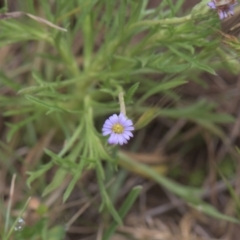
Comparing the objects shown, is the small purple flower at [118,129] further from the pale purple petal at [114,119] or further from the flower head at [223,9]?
the flower head at [223,9]

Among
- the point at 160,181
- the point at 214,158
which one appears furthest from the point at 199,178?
the point at 160,181

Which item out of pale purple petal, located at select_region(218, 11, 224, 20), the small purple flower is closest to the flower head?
pale purple petal, located at select_region(218, 11, 224, 20)

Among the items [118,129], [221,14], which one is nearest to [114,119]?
[118,129]

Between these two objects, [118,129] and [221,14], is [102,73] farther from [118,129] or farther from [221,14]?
[221,14]

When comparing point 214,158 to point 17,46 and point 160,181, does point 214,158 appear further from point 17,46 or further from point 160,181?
point 17,46

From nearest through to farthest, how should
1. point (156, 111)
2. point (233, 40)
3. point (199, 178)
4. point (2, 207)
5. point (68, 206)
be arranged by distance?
1. point (233, 40)
2. point (156, 111)
3. point (2, 207)
4. point (68, 206)
5. point (199, 178)

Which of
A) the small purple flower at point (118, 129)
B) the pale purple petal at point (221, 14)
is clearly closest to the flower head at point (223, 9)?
the pale purple petal at point (221, 14)

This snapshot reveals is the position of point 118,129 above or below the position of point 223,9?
below

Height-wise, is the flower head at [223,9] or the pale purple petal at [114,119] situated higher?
the flower head at [223,9]

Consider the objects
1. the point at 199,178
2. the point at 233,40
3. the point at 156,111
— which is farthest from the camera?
the point at 199,178

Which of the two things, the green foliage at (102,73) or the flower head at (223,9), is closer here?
the flower head at (223,9)

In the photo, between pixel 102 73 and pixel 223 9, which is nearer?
pixel 223 9
